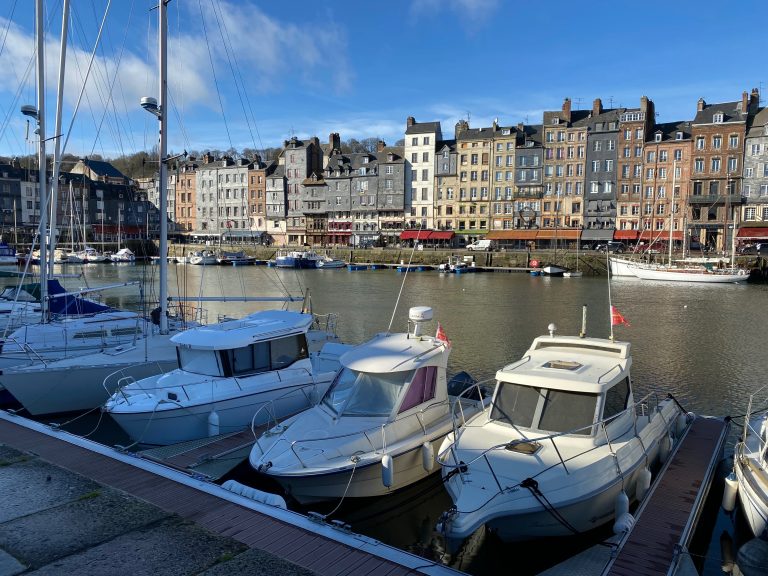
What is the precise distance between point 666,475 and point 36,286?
24166 mm

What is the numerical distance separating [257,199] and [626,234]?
5962 centimetres

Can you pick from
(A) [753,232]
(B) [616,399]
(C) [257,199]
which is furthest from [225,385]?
(C) [257,199]

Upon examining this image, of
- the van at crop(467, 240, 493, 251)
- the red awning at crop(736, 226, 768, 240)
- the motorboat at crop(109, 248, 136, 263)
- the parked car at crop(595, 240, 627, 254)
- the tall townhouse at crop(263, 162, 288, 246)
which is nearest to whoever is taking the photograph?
the red awning at crop(736, 226, 768, 240)

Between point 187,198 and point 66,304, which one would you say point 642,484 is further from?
point 187,198

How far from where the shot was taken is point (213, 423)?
12484 millimetres

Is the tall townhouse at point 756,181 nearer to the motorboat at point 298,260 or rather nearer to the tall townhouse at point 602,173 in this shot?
the tall townhouse at point 602,173

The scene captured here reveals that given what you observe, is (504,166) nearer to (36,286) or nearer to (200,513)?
(36,286)

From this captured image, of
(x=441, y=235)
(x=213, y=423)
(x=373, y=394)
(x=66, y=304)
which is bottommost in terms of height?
(x=213, y=423)

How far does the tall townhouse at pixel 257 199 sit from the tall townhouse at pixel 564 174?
1845 inches

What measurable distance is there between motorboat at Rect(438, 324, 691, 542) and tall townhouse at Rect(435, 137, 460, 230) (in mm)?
76491

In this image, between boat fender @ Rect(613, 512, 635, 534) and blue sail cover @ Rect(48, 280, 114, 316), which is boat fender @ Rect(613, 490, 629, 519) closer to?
boat fender @ Rect(613, 512, 635, 534)

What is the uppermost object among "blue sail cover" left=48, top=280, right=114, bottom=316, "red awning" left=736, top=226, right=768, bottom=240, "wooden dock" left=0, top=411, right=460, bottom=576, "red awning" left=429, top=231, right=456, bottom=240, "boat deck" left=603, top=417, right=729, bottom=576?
"red awning" left=736, top=226, right=768, bottom=240

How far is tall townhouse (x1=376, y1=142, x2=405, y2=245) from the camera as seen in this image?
8881 cm

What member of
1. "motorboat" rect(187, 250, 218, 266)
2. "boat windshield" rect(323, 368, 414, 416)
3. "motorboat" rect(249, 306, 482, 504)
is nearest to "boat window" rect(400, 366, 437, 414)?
"motorboat" rect(249, 306, 482, 504)
